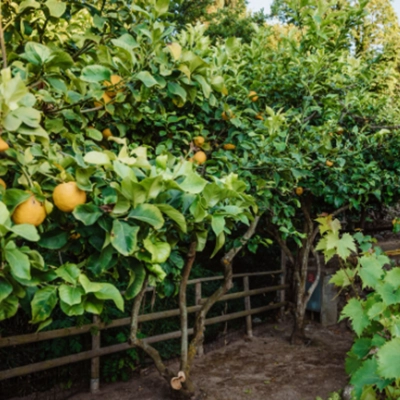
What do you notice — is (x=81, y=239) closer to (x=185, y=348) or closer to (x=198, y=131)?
(x=198, y=131)

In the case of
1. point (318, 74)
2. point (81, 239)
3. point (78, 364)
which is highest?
point (318, 74)

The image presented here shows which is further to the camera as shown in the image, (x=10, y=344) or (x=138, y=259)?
(x=10, y=344)

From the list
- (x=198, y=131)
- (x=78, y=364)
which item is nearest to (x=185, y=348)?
(x=78, y=364)

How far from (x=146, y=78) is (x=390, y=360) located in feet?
4.54

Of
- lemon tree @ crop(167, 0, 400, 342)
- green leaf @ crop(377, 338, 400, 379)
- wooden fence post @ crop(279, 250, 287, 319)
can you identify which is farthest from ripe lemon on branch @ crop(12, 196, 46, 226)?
wooden fence post @ crop(279, 250, 287, 319)

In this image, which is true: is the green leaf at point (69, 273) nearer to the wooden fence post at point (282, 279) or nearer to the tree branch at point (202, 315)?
the tree branch at point (202, 315)

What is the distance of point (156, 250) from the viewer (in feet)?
4.44

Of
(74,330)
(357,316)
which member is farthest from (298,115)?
(74,330)

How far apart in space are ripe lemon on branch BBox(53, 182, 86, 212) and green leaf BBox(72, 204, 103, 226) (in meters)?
0.03

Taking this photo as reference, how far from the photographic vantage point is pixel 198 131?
3461 mm

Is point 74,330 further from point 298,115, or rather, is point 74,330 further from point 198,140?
point 298,115

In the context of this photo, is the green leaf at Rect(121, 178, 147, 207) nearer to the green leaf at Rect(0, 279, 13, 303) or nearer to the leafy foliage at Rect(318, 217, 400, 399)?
the green leaf at Rect(0, 279, 13, 303)

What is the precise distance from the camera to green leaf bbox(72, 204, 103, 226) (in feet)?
4.24

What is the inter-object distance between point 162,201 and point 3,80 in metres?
0.57
